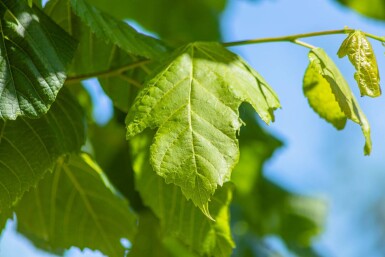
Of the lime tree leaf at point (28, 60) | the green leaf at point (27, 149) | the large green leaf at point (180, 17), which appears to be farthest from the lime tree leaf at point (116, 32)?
the large green leaf at point (180, 17)

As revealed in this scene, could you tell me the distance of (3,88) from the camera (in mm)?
1317

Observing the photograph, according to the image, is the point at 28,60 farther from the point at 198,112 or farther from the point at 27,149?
the point at 198,112

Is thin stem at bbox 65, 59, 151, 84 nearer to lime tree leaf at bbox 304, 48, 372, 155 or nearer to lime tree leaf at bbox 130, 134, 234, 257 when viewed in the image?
lime tree leaf at bbox 130, 134, 234, 257

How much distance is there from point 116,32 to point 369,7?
1778mm

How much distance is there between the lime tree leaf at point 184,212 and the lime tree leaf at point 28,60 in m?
0.39

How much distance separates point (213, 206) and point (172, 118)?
36 centimetres

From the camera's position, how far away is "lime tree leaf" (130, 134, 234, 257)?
166cm

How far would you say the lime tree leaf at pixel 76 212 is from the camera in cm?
182

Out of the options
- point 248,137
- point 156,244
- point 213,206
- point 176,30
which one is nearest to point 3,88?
point 213,206

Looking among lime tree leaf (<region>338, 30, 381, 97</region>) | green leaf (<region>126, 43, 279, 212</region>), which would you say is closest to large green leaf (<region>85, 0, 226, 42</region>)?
green leaf (<region>126, 43, 279, 212</region>)

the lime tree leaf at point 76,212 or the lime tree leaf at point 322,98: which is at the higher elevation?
the lime tree leaf at point 322,98

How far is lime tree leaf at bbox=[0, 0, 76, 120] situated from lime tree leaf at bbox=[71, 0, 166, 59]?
0.07 m

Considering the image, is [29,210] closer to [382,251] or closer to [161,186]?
[161,186]

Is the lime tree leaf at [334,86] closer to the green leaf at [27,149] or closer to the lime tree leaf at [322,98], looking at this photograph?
the lime tree leaf at [322,98]
